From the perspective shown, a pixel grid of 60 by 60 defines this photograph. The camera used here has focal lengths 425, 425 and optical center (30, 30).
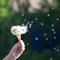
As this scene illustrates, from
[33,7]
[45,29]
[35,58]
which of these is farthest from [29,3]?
[35,58]

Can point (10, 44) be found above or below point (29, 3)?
below

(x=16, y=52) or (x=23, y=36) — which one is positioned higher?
A: (x=16, y=52)

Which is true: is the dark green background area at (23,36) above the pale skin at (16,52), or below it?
below

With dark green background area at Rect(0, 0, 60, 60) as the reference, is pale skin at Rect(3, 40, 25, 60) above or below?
above

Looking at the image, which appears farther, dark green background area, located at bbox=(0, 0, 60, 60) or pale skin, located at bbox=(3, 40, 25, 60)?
dark green background area, located at bbox=(0, 0, 60, 60)

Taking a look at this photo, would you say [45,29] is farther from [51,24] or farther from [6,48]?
[6,48]

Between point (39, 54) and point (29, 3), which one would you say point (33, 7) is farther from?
point (39, 54)

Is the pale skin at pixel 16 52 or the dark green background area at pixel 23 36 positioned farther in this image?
the dark green background area at pixel 23 36

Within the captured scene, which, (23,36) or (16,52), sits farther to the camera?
(23,36)

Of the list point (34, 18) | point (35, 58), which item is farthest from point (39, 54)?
point (34, 18)
